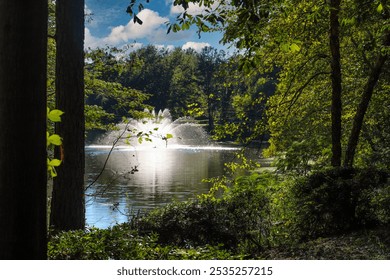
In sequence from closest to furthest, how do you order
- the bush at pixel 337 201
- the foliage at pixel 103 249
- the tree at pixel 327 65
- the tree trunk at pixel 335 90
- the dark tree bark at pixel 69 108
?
the foliage at pixel 103 249 → the dark tree bark at pixel 69 108 → the bush at pixel 337 201 → the tree at pixel 327 65 → the tree trunk at pixel 335 90

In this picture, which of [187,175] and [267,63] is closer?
[267,63]

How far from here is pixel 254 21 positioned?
137 inches

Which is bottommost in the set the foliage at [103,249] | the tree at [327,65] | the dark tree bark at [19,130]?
the foliage at [103,249]

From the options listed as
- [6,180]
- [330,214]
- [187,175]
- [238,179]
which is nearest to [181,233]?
[238,179]

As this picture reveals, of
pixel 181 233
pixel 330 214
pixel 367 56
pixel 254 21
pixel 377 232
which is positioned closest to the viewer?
pixel 254 21

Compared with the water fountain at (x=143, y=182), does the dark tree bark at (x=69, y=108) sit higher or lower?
higher

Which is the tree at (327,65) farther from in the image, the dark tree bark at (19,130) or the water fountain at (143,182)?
the dark tree bark at (19,130)

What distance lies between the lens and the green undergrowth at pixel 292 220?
656cm

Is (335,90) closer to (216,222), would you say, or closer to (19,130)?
(216,222)

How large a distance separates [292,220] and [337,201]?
0.88 meters

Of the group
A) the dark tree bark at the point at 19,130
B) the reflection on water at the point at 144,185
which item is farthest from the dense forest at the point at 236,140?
the reflection on water at the point at 144,185

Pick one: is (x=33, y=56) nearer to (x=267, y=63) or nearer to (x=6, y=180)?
(x=6, y=180)

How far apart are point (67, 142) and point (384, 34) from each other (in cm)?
528

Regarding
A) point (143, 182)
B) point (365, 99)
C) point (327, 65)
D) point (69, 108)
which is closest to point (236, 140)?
point (365, 99)
